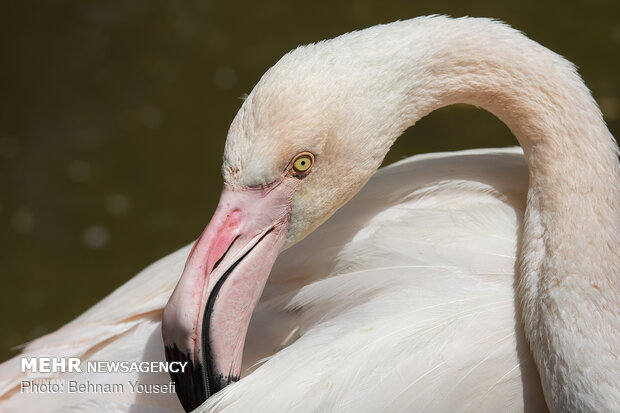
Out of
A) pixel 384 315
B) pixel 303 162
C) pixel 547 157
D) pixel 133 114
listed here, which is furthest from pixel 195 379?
pixel 133 114

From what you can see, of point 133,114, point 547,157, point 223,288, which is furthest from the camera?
point 133,114

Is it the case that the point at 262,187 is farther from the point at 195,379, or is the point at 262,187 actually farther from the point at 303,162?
the point at 195,379

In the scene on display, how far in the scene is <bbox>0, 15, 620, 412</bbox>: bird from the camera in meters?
1.88

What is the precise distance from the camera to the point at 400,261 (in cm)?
212

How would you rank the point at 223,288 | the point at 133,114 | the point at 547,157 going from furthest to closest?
the point at 133,114 < the point at 547,157 < the point at 223,288

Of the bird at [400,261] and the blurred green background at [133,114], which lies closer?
the bird at [400,261]

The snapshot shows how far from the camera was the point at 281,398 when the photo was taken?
Result: 1.90m

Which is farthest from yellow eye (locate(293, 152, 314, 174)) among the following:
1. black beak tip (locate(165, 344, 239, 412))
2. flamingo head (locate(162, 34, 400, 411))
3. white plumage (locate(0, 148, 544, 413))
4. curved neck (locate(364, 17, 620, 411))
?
black beak tip (locate(165, 344, 239, 412))

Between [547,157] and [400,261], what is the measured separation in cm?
51

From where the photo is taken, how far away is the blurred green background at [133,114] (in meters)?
4.48

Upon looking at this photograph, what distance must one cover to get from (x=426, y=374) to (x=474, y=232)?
48cm

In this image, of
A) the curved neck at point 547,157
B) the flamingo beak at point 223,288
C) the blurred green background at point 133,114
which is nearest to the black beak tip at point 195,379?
the flamingo beak at point 223,288

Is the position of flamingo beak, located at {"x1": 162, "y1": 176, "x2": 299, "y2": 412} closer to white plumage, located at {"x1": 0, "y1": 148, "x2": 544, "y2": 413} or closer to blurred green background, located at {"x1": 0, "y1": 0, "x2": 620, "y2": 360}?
white plumage, located at {"x1": 0, "y1": 148, "x2": 544, "y2": 413}

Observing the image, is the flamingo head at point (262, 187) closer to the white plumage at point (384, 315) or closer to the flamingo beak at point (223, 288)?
the flamingo beak at point (223, 288)
